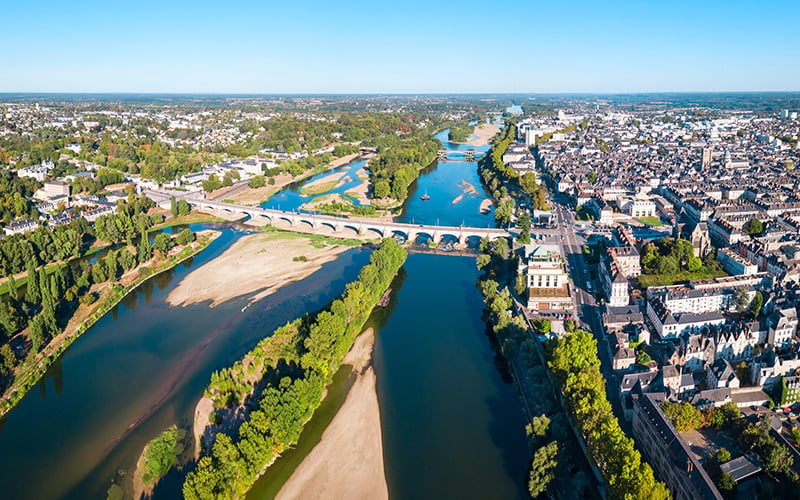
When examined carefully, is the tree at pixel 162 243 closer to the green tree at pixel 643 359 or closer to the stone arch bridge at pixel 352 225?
the stone arch bridge at pixel 352 225

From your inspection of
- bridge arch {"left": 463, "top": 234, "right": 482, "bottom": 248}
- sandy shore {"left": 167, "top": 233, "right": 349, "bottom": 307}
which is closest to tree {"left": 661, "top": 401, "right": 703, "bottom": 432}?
bridge arch {"left": 463, "top": 234, "right": 482, "bottom": 248}

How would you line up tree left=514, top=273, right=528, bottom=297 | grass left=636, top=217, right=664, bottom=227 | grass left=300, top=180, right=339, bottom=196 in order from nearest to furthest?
tree left=514, top=273, right=528, bottom=297, grass left=636, top=217, right=664, bottom=227, grass left=300, top=180, right=339, bottom=196

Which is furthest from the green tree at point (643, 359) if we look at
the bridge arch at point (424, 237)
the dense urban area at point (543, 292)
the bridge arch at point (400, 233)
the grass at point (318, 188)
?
the grass at point (318, 188)

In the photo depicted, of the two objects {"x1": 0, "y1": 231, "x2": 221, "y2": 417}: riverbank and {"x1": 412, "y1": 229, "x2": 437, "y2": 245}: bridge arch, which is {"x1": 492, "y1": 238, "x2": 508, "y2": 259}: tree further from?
{"x1": 0, "y1": 231, "x2": 221, "y2": 417}: riverbank

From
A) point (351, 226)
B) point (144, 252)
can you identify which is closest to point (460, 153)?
point (351, 226)

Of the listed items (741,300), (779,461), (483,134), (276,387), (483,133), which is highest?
(483,133)

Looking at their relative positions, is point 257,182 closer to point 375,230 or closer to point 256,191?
point 256,191
